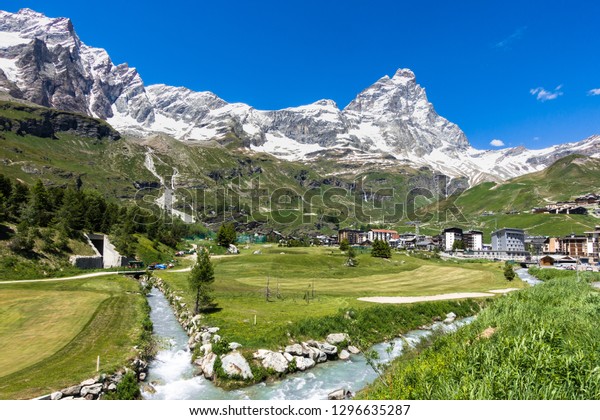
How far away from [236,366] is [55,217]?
88511 millimetres

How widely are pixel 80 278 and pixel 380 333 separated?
5950cm

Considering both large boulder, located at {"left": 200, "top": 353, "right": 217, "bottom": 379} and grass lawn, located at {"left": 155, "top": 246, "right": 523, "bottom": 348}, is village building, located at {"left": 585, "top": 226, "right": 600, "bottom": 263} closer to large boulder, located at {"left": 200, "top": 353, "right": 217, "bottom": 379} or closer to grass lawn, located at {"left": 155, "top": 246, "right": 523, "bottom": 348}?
grass lawn, located at {"left": 155, "top": 246, "right": 523, "bottom": 348}

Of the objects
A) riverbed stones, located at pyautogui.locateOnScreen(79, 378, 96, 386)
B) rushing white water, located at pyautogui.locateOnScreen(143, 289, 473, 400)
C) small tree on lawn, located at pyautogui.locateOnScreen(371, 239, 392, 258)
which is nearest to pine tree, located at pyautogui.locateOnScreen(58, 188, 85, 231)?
rushing white water, located at pyautogui.locateOnScreen(143, 289, 473, 400)

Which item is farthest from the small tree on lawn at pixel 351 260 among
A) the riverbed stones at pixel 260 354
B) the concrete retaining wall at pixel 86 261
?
the riverbed stones at pixel 260 354

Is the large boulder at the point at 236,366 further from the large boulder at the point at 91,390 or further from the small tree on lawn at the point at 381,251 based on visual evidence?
the small tree on lawn at the point at 381,251

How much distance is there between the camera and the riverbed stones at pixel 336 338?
123ft

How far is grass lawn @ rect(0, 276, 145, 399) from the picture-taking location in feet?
77.6

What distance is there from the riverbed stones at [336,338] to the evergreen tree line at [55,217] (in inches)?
2622

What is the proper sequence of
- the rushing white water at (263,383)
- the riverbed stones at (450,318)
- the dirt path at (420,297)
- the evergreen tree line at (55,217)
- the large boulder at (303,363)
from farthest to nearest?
the evergreen tree line at (55,217) → the dirt path at (420,297) → the riverbed stones at (450,318) → the large boulder at (303,363) → the rushing white water at (263,383)

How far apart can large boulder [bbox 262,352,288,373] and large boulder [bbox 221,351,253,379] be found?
1.67 meters

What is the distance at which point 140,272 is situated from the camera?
91062mm

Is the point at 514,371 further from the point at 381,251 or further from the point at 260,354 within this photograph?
the point at 381,251

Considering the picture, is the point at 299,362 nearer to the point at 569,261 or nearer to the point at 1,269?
the point at 1,269

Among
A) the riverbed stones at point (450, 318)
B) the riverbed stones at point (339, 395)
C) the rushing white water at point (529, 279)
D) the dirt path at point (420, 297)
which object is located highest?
the riverbed stones at point (339, 395)
